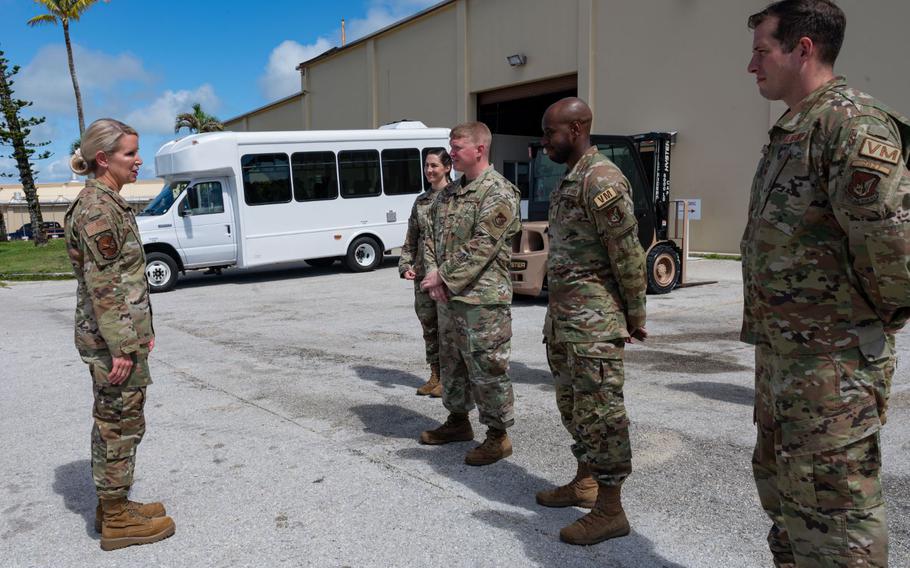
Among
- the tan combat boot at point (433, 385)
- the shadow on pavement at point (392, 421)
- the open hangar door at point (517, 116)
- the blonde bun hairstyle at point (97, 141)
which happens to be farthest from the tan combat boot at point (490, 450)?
the open hangar door at point (517, 116)

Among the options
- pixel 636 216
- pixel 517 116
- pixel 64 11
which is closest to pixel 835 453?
pixel 636 216

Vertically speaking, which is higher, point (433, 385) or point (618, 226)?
point (618, 226)

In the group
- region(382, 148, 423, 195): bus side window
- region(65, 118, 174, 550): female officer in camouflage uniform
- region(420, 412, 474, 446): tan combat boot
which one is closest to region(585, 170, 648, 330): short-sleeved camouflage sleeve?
region(420, 412, 474, 446): tan combat boot

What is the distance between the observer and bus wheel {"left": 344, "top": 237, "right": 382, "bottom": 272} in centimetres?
1482

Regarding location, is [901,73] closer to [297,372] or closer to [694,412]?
[694,412]

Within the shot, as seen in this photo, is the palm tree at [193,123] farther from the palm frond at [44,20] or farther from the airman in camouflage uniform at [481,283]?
the airman in camouflage uniform at [481,283]

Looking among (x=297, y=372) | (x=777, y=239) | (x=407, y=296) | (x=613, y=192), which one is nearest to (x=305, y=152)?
(x=407, y=296)

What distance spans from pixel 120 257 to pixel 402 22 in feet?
74.1

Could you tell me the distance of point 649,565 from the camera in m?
2.88

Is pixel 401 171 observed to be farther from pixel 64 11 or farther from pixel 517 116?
pixel 64 11

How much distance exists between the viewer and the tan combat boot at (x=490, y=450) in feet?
13.2

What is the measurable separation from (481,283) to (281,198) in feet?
35.6

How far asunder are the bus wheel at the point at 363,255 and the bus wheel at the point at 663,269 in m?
6.49

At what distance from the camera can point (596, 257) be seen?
305 centimetres
